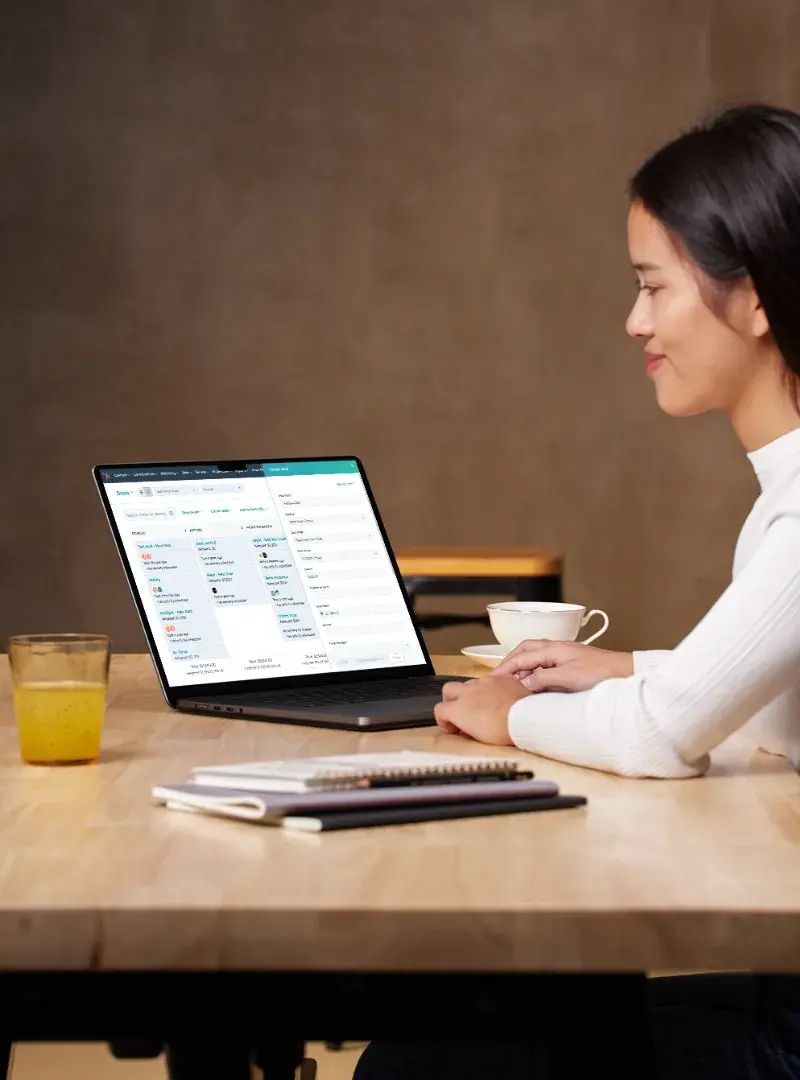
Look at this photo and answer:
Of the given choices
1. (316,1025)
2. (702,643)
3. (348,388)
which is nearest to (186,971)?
(316,1025)

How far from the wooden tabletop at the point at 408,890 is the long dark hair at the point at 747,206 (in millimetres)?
501

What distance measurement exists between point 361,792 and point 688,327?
0.64 meters

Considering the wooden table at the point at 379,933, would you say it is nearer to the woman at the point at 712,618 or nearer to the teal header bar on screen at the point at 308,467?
the woman at the point at 712,618

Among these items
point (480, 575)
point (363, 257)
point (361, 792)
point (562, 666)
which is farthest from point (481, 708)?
point (363, 257)

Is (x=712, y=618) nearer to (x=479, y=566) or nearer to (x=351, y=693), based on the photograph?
(x=351, y=693)

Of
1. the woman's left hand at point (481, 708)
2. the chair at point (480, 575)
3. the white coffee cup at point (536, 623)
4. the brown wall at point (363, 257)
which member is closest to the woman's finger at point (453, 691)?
the woman's left hand at point (481, 708)

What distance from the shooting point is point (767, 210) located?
4.17ft

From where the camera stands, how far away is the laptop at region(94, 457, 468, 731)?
4.75 ft

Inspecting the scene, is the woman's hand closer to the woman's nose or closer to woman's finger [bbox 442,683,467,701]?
woman's finger [bbox 442,683,467,701]

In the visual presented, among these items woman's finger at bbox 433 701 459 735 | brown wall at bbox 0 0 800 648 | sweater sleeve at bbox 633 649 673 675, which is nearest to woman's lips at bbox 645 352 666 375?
sweater sleeve at bbox 633 649 673 675

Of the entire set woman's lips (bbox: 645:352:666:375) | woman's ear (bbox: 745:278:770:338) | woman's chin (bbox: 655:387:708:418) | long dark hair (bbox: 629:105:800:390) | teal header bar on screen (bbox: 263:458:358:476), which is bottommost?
teal header bar on screen (bbox: 263:458:358:476)

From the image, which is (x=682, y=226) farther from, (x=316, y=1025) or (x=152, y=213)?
(x=152, y=213)

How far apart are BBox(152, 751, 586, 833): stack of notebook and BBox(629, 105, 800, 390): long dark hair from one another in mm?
547

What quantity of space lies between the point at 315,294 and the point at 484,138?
30.2 inches
